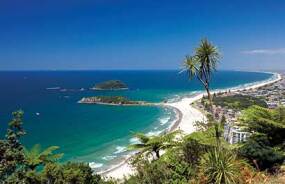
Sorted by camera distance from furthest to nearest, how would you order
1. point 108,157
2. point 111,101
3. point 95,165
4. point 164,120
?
point 111,101
point 164,120
point 108,157
point 95,165

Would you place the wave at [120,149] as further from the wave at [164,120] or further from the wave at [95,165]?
the wave at [164,120]

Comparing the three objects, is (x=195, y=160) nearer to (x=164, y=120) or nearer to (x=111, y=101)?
(x=164, y=120)

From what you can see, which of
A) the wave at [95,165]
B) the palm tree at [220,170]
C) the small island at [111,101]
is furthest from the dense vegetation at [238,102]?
the palm tree at [220,170]

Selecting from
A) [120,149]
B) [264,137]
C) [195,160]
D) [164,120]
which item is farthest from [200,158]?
[164,120]

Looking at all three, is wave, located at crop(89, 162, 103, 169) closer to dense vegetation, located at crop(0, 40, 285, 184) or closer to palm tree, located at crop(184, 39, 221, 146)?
dense vegetation, located at crop(0, 40, 285, 184)

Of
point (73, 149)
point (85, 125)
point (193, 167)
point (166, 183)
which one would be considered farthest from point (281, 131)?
point (85, 125)

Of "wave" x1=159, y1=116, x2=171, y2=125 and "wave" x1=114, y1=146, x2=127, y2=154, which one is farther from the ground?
"wave" x1=159, y1=116, x2=171, y2=125

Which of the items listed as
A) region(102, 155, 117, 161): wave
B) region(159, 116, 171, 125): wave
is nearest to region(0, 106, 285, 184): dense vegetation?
region(102, 155, 117, 161): wave

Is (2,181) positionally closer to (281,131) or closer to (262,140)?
(262,140)

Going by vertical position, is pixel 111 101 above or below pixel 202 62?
below
